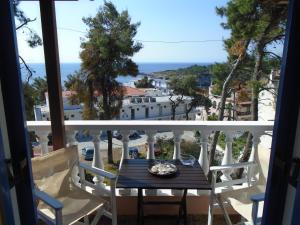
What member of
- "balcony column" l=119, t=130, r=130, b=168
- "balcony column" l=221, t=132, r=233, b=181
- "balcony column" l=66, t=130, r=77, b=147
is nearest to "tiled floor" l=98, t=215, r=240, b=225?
"balcony column" l=221, t=132, r=233, b=181

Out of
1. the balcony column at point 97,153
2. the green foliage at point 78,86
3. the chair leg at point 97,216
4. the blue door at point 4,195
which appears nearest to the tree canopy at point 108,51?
the green foliage at point 78,86

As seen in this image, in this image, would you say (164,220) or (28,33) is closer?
(164,220)

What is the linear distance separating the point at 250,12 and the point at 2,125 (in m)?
7.82

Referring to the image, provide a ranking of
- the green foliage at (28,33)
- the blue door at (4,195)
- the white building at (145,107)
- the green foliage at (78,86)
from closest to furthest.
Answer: the blue door at (4,195), the green foliage at (28,33), the white building at (145,107), the green foliage at (78,86)

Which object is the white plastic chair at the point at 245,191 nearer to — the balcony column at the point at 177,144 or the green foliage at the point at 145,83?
the balcony column at the point at 177,144

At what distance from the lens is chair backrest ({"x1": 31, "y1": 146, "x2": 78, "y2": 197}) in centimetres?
248

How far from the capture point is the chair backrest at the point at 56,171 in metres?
2.48

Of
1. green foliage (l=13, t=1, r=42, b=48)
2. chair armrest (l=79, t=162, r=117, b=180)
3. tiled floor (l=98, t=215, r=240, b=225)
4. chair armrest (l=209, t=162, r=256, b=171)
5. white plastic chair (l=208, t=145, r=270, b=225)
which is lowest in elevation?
tiled floor (l=98, t=215, r=240, b=225)

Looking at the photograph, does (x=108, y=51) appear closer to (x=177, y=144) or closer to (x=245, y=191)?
(x=177, y=144)

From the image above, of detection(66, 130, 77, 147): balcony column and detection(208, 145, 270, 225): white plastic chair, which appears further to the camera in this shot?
detection(66, 130, 77, 147): balcony column

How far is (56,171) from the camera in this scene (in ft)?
8.39

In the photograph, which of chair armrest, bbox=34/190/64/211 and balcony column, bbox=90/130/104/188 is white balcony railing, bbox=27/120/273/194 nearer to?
balcony column, bbox=90/130/104/188

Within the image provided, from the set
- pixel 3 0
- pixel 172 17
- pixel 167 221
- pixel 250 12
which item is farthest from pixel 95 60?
pixel 3 0

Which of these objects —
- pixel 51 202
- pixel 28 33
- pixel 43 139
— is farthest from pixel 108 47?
pixel 51 202
